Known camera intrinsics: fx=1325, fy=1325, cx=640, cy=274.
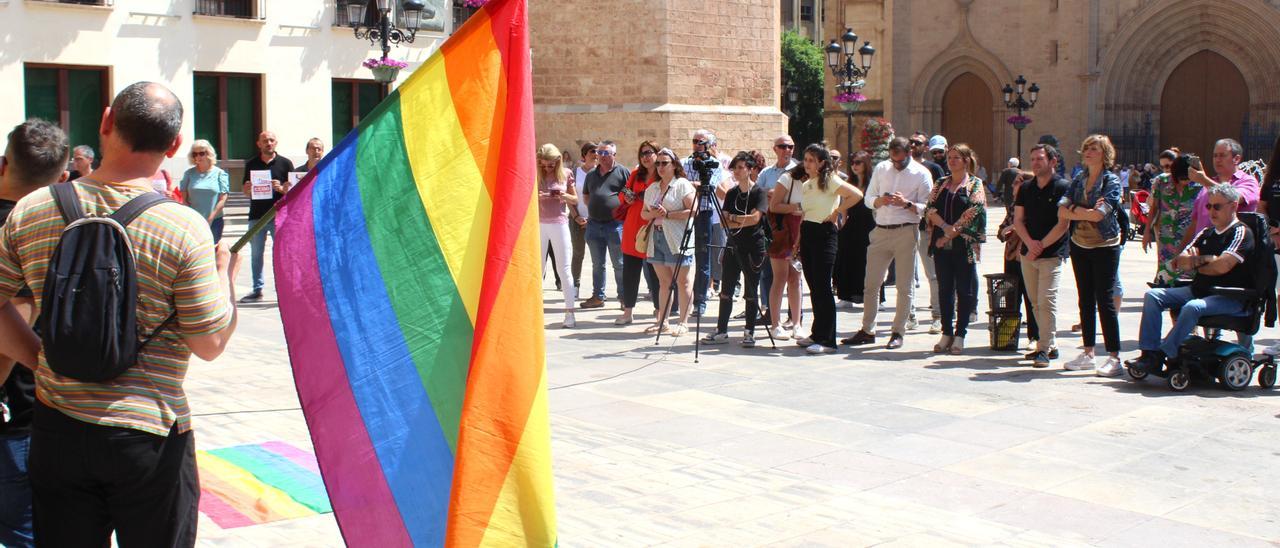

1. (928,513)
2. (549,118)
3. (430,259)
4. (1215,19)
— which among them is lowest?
(928,513)

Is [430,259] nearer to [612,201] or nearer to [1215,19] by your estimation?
[612,201]

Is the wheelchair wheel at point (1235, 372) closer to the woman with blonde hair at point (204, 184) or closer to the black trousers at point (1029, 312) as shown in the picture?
the black trousers at point (1029, 312)

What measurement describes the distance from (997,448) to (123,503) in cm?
478

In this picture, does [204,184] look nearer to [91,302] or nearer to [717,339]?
[717,339]

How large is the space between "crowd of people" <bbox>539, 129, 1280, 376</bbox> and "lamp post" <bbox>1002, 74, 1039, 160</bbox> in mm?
24429

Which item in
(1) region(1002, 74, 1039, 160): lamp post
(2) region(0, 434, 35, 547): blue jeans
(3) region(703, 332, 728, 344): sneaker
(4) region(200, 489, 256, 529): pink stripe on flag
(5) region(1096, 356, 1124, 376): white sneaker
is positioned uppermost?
(1) region(1002, 74, 1039, 160): lamp post

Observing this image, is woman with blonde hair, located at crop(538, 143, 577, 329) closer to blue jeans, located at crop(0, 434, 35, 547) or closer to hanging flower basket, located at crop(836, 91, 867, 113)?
blue jeans, located at crop(0, 434, 35, 547)

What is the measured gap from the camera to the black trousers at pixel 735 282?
1030cm

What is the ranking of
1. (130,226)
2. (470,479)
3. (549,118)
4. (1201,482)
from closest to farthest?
(130,226), (470,479), (1201,482), (549,118)

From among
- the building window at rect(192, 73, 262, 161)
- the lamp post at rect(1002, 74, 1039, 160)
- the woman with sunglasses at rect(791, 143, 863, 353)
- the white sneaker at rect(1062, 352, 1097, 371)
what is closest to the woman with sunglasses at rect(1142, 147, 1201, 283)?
the white sneaker at rect(1062, 352, 1097, 371)

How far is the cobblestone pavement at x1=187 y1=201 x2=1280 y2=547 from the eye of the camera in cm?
539

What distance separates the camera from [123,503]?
3.16 metres

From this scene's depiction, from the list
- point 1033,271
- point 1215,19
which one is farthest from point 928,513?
point 1215,19

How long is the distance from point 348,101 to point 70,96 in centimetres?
654
